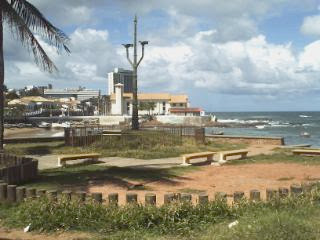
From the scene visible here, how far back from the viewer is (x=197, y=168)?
1684 centimetres

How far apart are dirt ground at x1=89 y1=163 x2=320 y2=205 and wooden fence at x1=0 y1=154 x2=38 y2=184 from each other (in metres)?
1.91

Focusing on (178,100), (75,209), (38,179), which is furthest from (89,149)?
(178,100)

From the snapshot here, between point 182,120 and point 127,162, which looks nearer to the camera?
point 127,162

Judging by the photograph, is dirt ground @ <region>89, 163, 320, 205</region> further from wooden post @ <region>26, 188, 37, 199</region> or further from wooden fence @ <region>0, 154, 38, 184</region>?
wooden post @ <region>26, 188, 37, 199</region>

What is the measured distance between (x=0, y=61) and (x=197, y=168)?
7187mm

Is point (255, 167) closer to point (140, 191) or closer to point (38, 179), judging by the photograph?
point (140, 191)

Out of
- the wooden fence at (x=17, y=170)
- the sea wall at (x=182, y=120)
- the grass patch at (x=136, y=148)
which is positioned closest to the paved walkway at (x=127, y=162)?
the grass patch at (x=136, y=148)

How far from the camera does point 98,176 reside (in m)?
14.5

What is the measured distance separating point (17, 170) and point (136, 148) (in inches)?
399

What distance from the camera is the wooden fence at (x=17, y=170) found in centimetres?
1223

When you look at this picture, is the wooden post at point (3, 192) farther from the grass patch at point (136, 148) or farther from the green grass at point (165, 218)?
the grass patch at point (136, 148)

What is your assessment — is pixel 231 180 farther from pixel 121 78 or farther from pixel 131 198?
pixel 121 78

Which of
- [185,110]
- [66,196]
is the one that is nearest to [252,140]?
[66,196]

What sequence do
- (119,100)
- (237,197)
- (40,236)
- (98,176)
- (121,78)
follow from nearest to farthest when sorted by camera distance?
(40,236), (237,197), (98,176), (119,100), (121,78)
